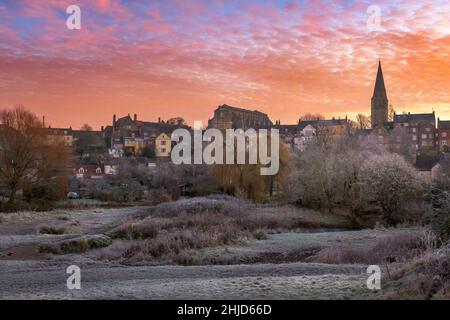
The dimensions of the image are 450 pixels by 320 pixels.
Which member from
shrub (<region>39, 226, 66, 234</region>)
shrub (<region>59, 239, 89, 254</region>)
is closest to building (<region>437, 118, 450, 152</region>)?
shrub (<region>39, 226, 66, 234</region>)

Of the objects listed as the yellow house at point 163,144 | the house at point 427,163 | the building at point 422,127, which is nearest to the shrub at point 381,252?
the house at point 427,163

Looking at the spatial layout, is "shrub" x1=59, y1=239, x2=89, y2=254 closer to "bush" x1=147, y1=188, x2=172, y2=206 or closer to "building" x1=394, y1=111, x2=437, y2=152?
"bush" x1=147, y1=188, x2=172, y2=206

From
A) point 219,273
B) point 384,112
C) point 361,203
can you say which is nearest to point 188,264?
point 219,273

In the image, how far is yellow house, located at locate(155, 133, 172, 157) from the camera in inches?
4493

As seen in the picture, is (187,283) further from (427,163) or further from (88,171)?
(88,171)

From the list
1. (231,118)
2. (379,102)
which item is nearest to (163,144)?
(231,118)

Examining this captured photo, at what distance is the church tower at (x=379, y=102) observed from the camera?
14112cm

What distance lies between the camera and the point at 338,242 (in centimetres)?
2886

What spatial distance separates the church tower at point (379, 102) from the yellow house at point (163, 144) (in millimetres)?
60311

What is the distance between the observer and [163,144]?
382 feet

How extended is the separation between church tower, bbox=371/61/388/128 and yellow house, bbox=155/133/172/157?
60.3m
